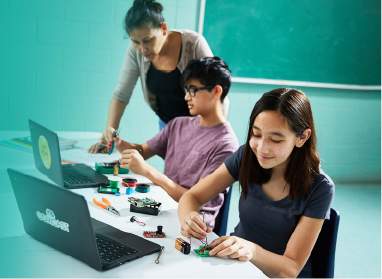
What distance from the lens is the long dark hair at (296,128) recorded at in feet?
3.77

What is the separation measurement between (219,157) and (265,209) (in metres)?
0.41

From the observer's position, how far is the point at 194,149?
1.75 meters

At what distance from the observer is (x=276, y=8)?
3.44 m

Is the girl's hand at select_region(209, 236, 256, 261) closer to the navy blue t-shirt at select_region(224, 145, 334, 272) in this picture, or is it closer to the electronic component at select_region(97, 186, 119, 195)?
the navy blue t-shirt at select_region(224, 145, 334, 272)

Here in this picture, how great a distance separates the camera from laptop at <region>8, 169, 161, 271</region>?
793 mm

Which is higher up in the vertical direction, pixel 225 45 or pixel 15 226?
pixel 225 45

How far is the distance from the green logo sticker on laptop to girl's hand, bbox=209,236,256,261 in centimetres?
78

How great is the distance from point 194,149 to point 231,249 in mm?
859

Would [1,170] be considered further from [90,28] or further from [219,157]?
[90,28]

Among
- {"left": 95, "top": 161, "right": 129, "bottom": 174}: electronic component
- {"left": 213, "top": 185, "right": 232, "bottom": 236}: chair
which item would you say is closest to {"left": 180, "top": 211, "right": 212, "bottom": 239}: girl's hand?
{"left": 213, "top": 185, "right": 232, "bottom": 236}: chair

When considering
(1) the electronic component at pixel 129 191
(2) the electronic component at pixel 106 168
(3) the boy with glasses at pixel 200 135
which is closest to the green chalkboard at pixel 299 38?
(3) the boy with glasses at pixel 200 135

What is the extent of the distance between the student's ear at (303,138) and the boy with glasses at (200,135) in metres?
0.47

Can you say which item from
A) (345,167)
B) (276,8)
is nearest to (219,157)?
(276,8)

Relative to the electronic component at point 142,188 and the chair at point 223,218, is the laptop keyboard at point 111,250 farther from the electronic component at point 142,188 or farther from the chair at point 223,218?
the chair at point 223,218
